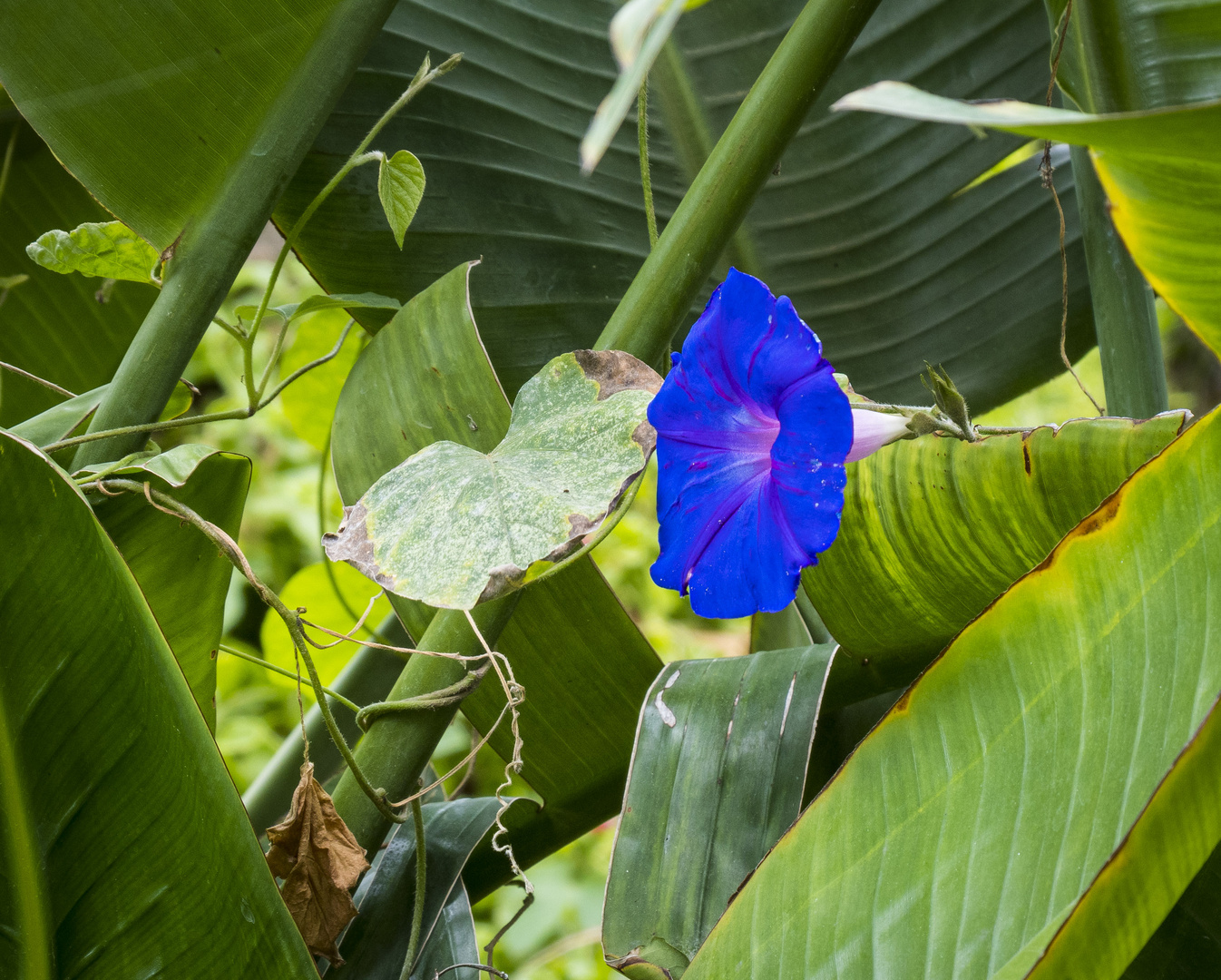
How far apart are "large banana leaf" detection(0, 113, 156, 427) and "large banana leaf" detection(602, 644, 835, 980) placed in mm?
527

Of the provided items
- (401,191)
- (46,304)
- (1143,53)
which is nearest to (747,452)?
(401,191)

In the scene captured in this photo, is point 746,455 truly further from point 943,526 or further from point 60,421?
point 60,421

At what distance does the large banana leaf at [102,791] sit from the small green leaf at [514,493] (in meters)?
0.08

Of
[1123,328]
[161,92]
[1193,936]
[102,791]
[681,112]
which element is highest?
[161,92]

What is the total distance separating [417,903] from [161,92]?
0.45 metres

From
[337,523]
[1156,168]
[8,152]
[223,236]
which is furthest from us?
[337,523]

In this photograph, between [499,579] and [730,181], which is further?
[730,181]

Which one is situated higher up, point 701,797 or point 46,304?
point 46,304

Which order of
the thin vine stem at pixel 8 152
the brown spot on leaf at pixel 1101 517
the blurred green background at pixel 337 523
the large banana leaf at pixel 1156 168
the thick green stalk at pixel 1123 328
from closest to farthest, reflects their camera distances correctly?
the large banana leaf at pixel 1156 168
the brown spot on leaf at pixel 1101 517
the thick green stalk at pixel 1123 328
the thin vine stem at pixel 8 152
the blurred green background at pixel 337 523

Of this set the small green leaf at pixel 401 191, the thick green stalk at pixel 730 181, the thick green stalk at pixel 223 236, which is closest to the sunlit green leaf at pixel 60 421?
the thick green stalk at pixel 223 236

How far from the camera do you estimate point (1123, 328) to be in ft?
1.81

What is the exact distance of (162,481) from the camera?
0.44m

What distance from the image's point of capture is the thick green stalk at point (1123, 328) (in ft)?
1.79

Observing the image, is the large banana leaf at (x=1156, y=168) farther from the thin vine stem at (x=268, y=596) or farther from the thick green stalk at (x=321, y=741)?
the thick green stalk at (x=321, y=741)
